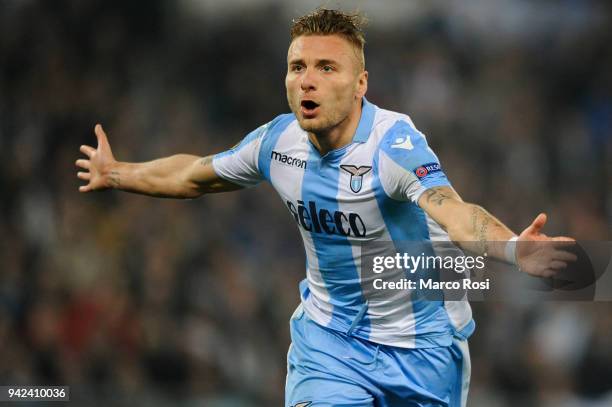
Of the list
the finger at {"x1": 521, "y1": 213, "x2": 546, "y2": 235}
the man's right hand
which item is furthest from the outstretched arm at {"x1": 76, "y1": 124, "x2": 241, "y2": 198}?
the finger at {"x1": 521, "y1": 213, "x2": 546, "y2": 235}

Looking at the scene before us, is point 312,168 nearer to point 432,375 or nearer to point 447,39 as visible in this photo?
point 432,375

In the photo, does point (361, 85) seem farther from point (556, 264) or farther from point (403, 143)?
point (556, 264)

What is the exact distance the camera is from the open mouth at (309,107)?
4.31 meters

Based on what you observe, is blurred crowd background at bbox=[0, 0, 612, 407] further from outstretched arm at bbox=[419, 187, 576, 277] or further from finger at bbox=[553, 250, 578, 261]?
finger at bbox=[553, 250, 578, 261]

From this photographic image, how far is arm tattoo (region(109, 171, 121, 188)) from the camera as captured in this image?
5.25 m

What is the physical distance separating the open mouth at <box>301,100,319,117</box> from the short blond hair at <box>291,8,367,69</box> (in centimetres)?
34

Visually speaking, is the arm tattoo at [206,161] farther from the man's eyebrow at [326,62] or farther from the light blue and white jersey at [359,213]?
the man's eyebrow at [326,62]

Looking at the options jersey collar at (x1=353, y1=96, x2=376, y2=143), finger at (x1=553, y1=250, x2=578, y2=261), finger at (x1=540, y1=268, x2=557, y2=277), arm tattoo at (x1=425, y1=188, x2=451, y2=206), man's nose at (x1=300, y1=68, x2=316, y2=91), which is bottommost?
finger at (x1=540, y1=268, x2=557, y2=277)

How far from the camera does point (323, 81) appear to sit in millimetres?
4336

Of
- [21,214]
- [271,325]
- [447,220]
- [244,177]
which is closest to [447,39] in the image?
[271,325]

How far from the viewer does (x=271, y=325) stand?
849 centimetres

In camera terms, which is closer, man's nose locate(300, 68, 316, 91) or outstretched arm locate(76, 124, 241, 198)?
Result: man's nose locate(300, 68, 316, 91)

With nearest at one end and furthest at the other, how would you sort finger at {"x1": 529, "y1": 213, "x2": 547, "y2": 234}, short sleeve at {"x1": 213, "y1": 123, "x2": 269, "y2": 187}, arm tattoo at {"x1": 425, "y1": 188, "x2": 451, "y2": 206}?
finger at {"x1": 529, "y1": 213, "x2": 547, "y2": 234} < arm tattoo at {"x1": 425, "y1": 188, "x2": 451, "y2": 206} < short sleeve at {"x1": 213, "y1": 123, "x2": 269, "y2": 187}

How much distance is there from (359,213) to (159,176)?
134 cm
